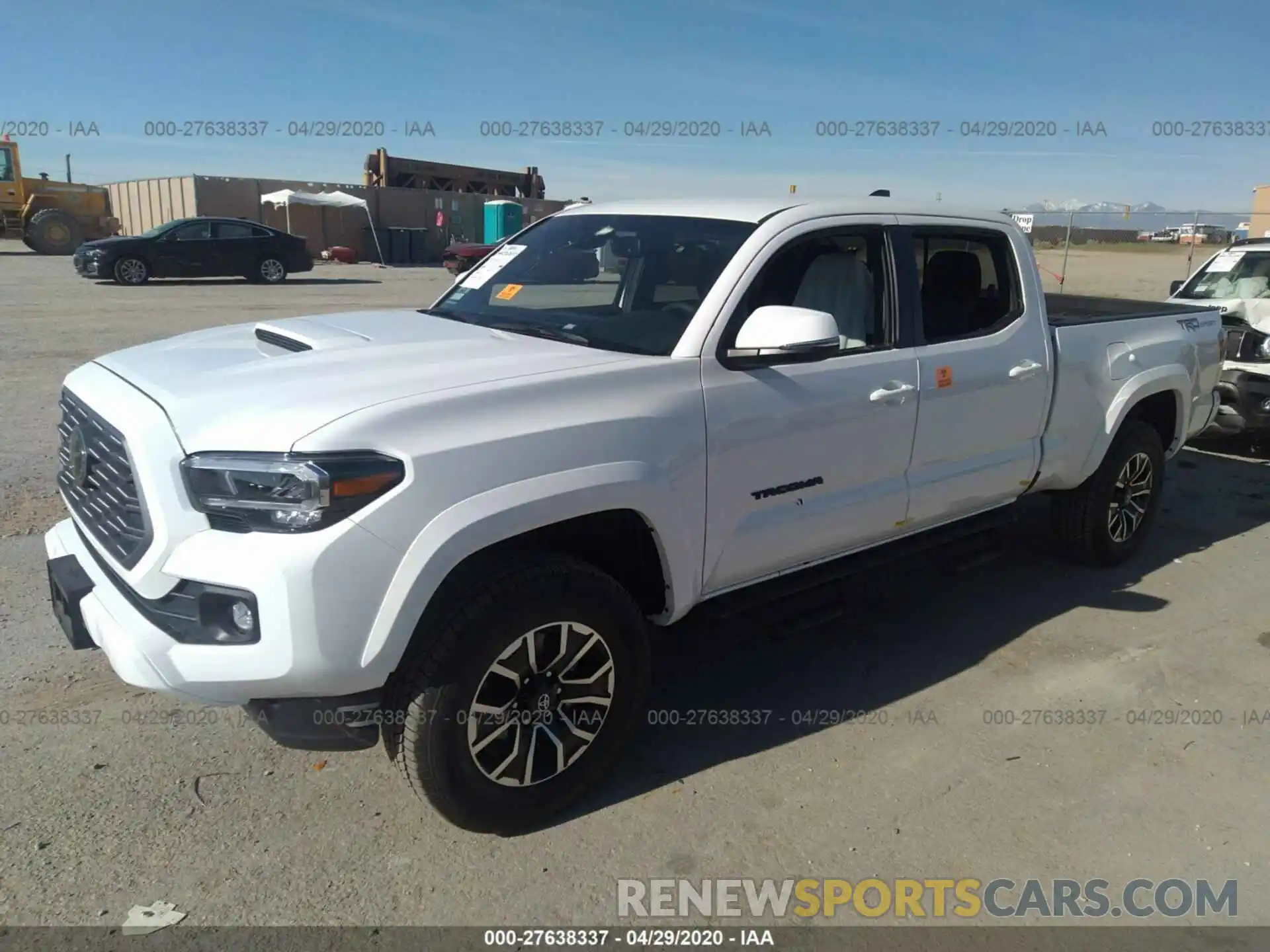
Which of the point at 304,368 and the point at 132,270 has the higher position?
the point at 132,270

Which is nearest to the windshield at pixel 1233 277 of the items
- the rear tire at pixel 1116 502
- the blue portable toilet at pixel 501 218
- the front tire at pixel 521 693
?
the rear tire at pixel 1116 502

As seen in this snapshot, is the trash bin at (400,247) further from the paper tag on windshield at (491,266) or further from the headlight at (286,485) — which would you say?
the headlight at (286,485)

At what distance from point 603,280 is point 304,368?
1498 millimetres

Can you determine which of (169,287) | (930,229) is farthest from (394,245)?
(930,229)

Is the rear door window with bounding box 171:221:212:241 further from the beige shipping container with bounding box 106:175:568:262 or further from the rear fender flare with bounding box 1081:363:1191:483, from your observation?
the rear fender flare with bounding box 1081:363:1191:483

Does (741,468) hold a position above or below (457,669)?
above

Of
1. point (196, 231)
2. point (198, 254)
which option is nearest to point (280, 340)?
point (198, 254)

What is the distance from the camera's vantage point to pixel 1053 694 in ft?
13.6

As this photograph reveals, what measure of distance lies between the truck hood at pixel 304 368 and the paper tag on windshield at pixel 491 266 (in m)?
0.52

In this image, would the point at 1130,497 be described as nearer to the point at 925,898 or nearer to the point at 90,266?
the point at 925,898

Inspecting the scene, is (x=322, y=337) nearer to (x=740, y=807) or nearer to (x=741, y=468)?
(x=741, y=468)

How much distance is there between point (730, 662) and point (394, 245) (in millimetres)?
32894

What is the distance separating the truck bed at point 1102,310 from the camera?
5.18m

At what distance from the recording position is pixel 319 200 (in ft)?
108
